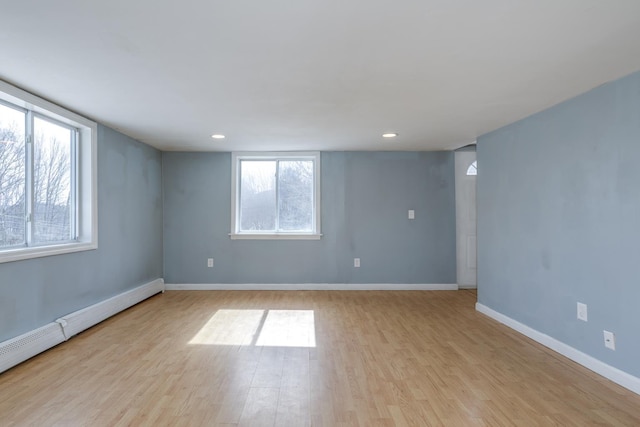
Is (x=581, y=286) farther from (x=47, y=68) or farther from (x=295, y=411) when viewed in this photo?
(x=47, y=68)

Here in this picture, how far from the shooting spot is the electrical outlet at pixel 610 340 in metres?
2.49

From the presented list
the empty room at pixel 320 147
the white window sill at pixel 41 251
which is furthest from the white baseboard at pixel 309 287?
the white window sill at pixel 41 251

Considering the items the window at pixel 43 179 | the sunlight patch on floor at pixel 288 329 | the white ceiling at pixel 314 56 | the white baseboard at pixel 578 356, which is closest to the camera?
the white ceiling at pixel 314 56

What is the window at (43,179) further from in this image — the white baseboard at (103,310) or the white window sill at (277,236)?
the white window sill at (277,236)

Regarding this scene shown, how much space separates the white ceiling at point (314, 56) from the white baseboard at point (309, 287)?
2724 millimetres

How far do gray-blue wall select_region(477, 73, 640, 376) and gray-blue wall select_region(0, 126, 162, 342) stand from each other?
172 inches

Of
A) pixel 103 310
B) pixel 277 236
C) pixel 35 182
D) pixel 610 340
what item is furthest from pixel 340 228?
pixel 35 182

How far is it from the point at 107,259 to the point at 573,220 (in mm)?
4631

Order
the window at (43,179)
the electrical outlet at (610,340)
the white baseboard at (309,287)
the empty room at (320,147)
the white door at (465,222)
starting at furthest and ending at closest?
the white door at (465,222)
the white baseboard at (309,287)
the window at (43,179)
the electrical outlet at (610,340)
the empty room at (320,147)

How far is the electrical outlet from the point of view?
98.0 inches

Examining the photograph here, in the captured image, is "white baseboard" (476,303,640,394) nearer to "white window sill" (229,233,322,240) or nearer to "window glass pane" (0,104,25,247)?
"white window sill" (229,233,322,240)

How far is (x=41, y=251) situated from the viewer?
2977mm

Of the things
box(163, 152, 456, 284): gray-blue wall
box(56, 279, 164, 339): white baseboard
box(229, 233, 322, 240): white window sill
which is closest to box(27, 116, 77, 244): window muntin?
box(56, 279, 164, 339): white baseboard

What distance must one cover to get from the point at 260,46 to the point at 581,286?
9.73ft
